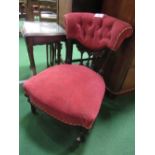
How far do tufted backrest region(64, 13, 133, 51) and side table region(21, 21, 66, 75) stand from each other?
0.16 m

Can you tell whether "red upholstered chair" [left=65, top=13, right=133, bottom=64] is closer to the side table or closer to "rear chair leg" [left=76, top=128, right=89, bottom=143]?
the side table

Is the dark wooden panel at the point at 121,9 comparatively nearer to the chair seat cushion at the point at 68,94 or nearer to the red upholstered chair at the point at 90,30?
the red upholstered chair at the point at 90,30

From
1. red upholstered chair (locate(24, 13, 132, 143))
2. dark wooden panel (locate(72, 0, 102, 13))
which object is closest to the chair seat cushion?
red upholstered chair (locate(24, 13, 132, 143))

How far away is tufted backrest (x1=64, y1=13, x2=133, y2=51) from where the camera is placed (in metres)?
1.55

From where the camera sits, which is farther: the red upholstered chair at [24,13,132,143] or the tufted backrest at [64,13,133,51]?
the tufted backrest at [64,13,133,51]

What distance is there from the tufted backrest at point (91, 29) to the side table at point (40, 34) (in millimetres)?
165

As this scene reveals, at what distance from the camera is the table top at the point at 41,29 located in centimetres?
→ 169

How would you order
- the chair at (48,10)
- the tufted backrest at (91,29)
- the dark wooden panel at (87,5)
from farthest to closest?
the chair at (48,10) → the dark wooden panel at (87,5) → the tufted backrest at (91,29)

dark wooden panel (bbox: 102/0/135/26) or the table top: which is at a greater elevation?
dark wooden panel (bbox: 102/0/135/26)

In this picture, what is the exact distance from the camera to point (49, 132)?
1.54m

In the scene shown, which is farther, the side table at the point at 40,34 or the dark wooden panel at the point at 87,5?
the dark wooden panel at the point at 87,5

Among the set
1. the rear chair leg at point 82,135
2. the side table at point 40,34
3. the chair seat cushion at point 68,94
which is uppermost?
the side table at point 40,34

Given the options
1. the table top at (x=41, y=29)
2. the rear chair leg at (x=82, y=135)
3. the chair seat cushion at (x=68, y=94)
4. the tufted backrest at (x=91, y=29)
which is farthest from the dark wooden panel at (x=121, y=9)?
the rear chair leg at (x=82, y=135)
